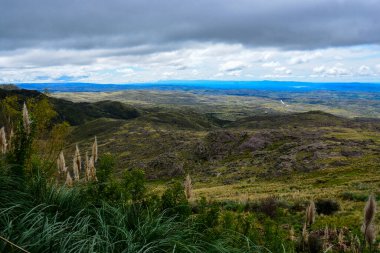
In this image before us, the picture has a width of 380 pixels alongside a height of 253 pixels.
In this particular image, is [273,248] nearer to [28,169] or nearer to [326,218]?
[28,169]

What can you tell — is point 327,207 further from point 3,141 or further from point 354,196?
point 3,141

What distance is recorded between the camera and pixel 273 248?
21.7 ft

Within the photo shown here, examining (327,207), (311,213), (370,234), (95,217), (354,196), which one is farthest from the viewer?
(354,196)

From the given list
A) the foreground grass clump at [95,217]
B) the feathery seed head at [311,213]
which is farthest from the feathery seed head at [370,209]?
the feathery seed head at [311,213]

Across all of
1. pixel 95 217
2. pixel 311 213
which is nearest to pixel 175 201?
pixel 95 217

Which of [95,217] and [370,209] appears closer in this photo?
[370,209]

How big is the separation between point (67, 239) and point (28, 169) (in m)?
3.84

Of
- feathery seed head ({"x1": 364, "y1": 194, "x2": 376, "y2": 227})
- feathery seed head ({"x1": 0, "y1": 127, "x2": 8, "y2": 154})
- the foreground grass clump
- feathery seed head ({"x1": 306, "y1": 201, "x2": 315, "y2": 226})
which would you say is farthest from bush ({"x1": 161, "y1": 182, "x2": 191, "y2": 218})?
feathery seed head ({"x1": 0, "y1": 127, "x2": 8, "y2": 154})

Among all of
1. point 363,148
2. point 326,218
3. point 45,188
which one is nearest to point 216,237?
point 45,188

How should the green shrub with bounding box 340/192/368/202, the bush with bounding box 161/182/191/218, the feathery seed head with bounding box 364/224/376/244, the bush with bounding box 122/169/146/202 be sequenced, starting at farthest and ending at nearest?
1. the green shrub with bounding box 340/192/368/202
2. the bush with bounding box 122/169/146/202
3. the bush with bounding box 161/182/191/218
4. the feathery seed head with bounding box 364/224/376/244

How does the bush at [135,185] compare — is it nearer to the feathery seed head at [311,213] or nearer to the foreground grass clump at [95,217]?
the foreground grass clump at [95,217]

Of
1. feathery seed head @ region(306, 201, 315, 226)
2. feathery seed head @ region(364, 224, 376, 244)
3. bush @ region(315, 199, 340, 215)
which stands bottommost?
bush @ region(315, 199, 340, 215)

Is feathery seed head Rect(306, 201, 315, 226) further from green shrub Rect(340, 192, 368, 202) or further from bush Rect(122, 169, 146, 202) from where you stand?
green shrub Rect(340, 192, 368, 202)

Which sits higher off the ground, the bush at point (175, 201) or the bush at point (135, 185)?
the bush at point (135, 185)
